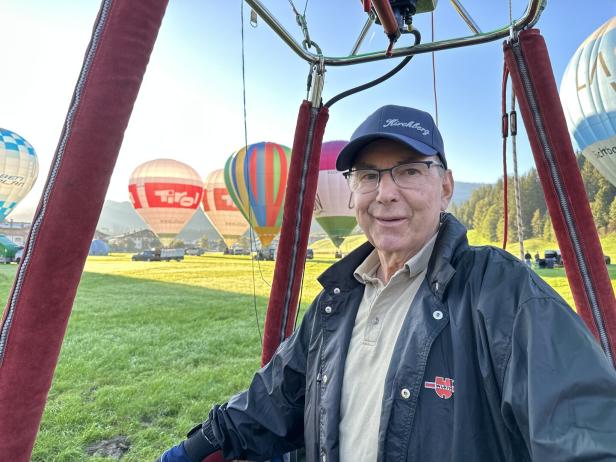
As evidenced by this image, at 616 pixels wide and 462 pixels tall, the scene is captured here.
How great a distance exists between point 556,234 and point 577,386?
81cm

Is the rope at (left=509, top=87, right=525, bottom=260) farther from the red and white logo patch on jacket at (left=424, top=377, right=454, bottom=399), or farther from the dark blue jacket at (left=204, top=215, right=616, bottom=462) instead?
the red and white logo patch on jacket at (left=424, top=377, right=454, bottom=399)

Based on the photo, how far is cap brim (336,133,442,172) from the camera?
103cm

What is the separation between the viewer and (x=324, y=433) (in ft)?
3.16

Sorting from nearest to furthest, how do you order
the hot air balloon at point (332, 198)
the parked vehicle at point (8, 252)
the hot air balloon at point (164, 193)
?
the hot air balloon at point (332, 198)
the hot air balloon at point (164, 193)
the parked vehicle at point (8, 252)

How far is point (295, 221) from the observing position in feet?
5.56

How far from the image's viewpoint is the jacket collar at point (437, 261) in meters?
0.90

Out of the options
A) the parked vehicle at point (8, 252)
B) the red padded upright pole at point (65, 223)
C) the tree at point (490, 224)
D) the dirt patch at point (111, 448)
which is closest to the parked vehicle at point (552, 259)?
the tree at point (490, 224)

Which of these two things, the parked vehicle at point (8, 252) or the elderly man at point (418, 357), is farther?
the parked vehicle at point (8, 252)

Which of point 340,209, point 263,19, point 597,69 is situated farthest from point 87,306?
point 597,69

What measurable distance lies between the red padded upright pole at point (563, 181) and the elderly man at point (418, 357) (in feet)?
1.22

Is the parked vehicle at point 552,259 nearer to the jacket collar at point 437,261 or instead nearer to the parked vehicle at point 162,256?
the jacket collar at point 437,261

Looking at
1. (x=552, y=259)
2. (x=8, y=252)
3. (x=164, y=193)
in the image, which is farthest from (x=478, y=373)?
(x=8, y=252)

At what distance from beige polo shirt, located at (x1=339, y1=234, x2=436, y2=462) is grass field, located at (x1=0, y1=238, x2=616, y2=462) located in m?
1.71

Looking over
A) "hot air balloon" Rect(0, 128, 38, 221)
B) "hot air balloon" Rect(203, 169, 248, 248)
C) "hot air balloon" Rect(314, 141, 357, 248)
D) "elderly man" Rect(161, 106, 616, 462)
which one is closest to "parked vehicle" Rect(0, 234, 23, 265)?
"hot air balloon" Rect(0, 128, 38, 221)
